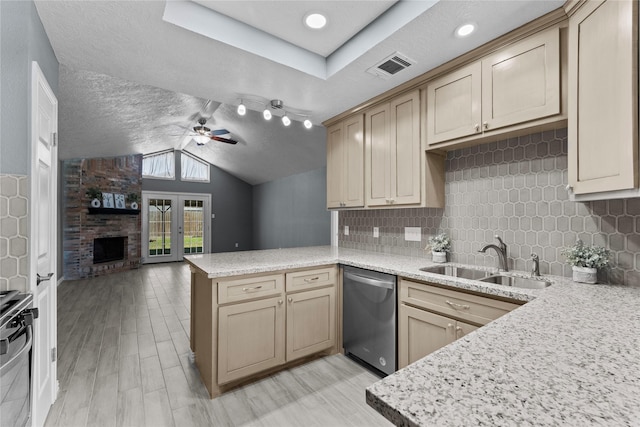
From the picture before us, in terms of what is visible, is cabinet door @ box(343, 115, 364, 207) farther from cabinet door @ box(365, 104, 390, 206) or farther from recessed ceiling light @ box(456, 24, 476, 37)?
recessed ceiling light @ box(456, 24, 476, 37)

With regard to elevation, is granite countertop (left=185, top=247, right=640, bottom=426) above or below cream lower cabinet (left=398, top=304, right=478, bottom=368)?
above

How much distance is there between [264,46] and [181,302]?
3.82m

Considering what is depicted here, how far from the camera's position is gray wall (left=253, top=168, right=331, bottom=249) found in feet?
20.6

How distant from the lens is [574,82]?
149 centimetres

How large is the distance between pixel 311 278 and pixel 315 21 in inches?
74.0

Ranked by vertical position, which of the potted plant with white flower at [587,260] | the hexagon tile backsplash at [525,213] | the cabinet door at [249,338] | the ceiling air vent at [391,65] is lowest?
the cabinet door at [249,338]

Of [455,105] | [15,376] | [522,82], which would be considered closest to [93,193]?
[15,376]

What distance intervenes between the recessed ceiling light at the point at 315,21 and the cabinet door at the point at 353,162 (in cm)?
112

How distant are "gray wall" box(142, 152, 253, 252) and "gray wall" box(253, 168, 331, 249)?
1.14 feet

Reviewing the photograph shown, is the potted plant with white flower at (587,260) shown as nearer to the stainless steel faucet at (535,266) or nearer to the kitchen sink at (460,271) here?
the stainless steel faucet at (535,266)

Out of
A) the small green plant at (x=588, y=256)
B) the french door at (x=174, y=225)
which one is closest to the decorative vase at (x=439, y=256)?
the small green plant at (x=588, y=256)

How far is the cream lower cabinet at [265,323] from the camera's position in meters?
2.05

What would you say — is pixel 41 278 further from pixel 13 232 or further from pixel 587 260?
pixel 587 260

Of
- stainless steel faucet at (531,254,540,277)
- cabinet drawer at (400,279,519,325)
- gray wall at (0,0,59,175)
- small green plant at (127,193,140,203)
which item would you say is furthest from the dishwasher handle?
small green plant at (127,193,140,203)
